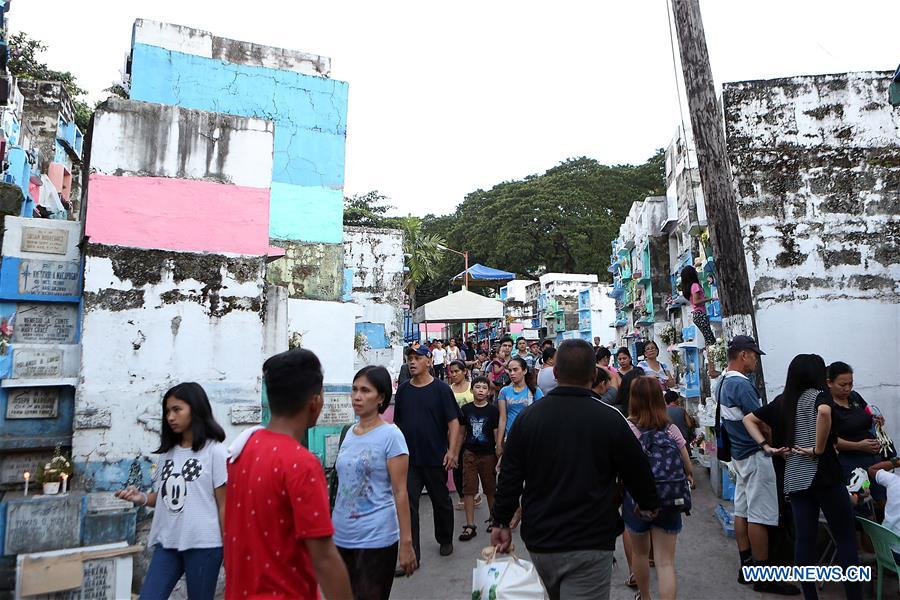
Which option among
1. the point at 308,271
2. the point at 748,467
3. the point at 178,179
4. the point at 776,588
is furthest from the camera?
the point at 308,271

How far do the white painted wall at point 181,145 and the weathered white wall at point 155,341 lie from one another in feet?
2.70

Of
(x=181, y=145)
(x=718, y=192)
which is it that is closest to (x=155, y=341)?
(x=181, y=145)

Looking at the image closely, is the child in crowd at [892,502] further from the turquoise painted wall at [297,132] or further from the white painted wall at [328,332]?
the turquoise painted wall at [297,132]

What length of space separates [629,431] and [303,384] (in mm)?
1643

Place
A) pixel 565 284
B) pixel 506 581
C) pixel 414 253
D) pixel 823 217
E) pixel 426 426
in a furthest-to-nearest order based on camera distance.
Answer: pixel 414 253 < pixel 565 284 < pixel 823 217 < pixel 426 426 < pixel 506 581

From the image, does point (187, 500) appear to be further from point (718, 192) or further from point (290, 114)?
point (290, 114)

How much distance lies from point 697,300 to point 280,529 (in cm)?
894

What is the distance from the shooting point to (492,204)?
42.8 m

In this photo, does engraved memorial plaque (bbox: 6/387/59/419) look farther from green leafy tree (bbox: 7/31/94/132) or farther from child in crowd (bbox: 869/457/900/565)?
green leafy tree (bbox: 7/31/94/132)

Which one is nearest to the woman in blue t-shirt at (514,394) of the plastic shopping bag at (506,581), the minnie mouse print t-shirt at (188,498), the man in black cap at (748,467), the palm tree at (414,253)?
the man in black cap at (748,467)

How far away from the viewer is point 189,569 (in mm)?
3541

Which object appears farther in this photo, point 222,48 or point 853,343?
point 222,48

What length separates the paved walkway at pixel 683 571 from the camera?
5211mm

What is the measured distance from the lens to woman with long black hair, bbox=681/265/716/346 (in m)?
9.07
